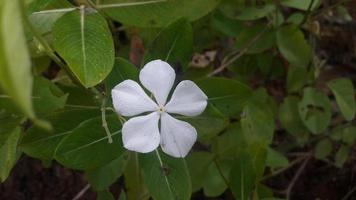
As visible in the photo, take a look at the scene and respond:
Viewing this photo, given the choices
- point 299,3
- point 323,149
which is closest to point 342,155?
point 323,149

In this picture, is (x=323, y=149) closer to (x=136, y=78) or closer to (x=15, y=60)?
(x=136, y=78)

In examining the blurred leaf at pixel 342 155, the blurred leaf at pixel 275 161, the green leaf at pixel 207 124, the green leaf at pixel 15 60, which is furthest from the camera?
the blurred leaf at pixel 342 155

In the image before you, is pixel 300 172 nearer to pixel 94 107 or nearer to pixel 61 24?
pixel 94 107

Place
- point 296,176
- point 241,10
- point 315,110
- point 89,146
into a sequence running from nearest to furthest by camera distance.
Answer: point 89,146, point 241,10, point 315,110, point 296,176

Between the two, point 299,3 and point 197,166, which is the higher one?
point 299,3

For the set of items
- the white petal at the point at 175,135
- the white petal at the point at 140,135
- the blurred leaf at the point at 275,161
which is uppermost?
the white petal at the point at 140,135

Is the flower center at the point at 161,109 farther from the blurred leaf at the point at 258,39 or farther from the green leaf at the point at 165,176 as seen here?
the blurred leaf at the point at 258,39

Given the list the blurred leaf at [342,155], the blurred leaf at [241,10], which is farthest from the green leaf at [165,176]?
the blurred leaf at [342,155]
